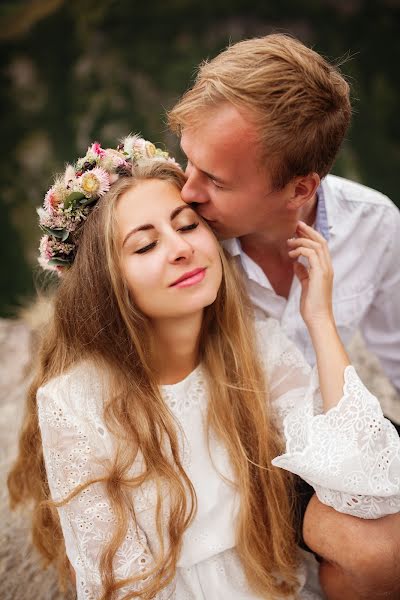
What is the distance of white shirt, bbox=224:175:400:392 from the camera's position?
2484 mm

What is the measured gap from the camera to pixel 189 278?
192 centimetres

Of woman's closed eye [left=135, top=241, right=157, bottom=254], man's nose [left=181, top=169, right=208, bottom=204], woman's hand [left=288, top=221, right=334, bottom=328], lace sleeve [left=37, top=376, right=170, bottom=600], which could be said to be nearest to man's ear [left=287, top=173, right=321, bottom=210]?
woman's hand [left=288, top=221, right=334, bottom=328]

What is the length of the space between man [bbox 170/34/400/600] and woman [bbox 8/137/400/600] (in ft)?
0.35

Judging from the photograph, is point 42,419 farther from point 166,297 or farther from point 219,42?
point 219,42

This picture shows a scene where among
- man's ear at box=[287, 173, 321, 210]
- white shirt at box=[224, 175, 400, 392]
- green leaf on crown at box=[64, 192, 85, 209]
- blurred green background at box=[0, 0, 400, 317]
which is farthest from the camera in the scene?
blurred green background at box=[0, 0, 400, 317]

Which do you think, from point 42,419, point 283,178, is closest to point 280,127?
point 283,178

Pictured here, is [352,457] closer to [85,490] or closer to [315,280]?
[315,280]

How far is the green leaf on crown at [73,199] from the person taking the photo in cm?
201

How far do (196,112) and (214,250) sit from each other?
0.49 m

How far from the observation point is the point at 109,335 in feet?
6.64

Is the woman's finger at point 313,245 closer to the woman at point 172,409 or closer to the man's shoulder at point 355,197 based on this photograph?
the woman at point 172,409

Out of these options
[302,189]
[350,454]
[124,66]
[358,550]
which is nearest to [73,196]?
[302,189]

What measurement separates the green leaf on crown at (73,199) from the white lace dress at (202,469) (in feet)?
1.70

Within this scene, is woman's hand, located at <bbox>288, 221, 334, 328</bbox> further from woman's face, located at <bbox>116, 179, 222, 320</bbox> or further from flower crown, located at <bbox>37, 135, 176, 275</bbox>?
flower crown, located at <bbox>37, 135, 176, 275</bbox>
